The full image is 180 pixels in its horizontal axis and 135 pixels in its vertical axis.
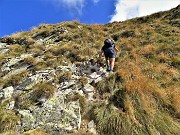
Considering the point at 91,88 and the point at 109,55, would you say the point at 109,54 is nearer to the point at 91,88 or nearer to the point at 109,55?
the point at 109,55

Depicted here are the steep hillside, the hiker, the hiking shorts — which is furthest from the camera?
the hiking shorts

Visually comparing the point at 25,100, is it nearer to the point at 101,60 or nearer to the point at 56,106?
the point at 56,106

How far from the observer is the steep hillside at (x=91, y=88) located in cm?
1260

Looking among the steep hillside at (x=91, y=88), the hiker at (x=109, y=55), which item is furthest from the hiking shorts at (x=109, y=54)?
the steep hillside at (x=91, y=88)

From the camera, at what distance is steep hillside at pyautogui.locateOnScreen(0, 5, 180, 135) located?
1260 cm

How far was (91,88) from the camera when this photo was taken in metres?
15.5

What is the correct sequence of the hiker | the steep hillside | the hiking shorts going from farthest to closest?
the hiking shorts
the hiker
the steep hillside

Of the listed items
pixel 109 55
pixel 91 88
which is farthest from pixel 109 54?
pixel 91 88

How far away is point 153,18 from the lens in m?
32.5

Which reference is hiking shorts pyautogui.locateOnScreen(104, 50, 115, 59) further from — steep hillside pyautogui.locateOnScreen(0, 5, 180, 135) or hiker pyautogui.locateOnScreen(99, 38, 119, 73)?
steep hillside pyautogui.locateOnScreen(0, 5, 180, 135)

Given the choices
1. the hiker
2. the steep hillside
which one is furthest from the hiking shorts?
the steep hillside

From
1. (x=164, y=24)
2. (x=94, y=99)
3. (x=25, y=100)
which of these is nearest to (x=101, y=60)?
(x=94, y=99)

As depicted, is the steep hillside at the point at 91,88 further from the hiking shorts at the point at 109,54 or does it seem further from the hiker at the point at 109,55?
the hiking shorts at the point at 109,54

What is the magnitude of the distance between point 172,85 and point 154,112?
2.88 metres
